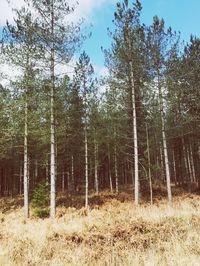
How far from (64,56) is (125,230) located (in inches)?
451

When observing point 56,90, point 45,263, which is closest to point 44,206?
point 56,90

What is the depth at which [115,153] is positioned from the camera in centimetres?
3175

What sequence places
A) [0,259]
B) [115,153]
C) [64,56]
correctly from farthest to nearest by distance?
[115,153]
[64,56]
[0,259]

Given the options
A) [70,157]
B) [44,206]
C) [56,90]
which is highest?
[56,90]

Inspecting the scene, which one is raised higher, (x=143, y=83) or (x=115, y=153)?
(x=143, y=83)

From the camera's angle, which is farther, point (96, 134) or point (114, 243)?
point (96, 134)

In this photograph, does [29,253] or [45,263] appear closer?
[45,263]

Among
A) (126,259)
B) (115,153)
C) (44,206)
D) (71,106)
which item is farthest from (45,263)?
(115,153)

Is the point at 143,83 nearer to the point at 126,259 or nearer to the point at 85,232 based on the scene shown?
the point at 85,232

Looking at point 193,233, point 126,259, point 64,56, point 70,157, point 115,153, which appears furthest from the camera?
point 70,157

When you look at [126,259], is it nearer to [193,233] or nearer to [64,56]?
[193,233]

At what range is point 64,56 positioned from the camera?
54.1 feet

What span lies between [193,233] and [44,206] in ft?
45.2

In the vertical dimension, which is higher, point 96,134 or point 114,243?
point 96,134
